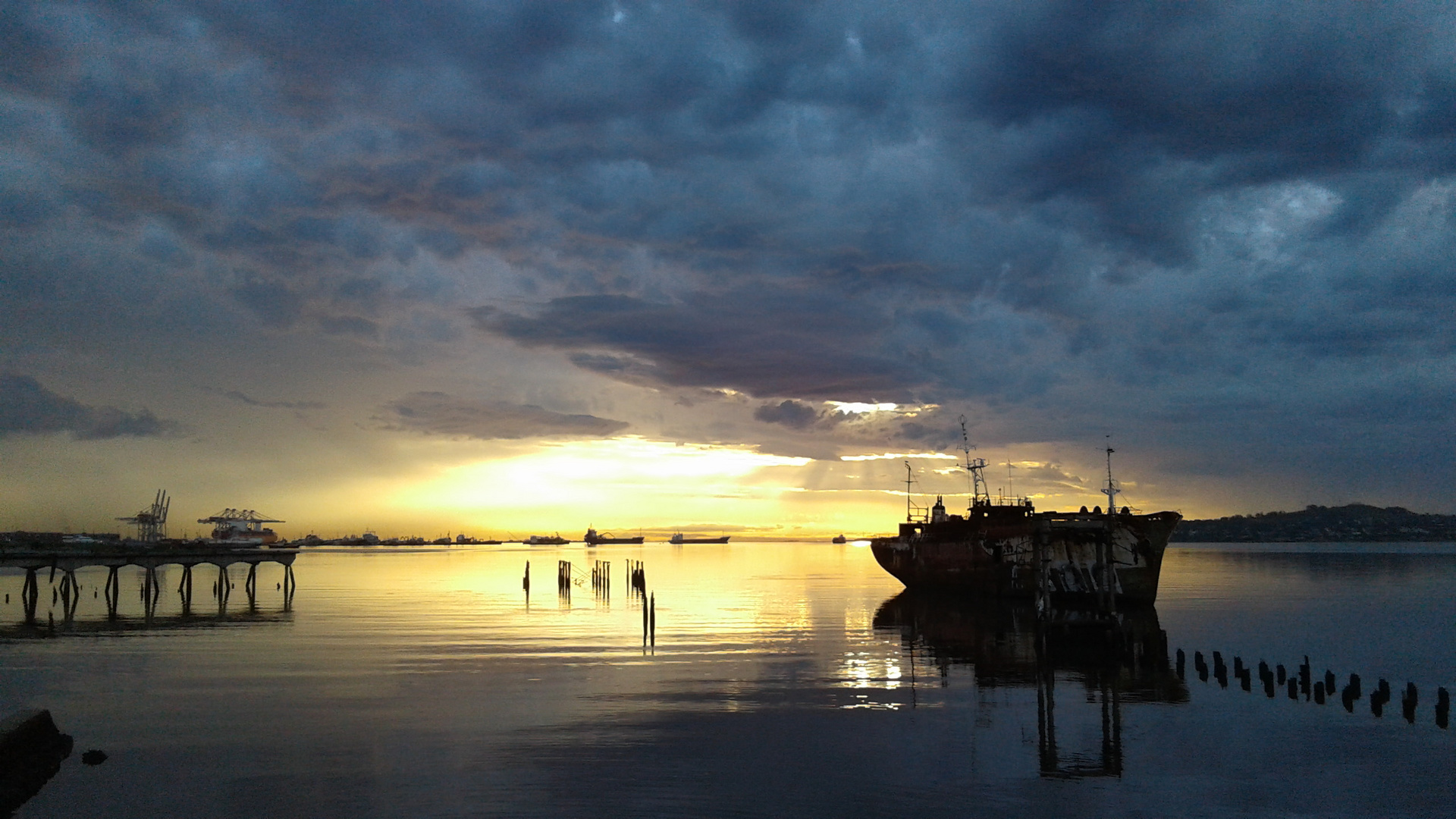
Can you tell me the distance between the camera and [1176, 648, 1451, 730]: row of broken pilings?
89.1 feet

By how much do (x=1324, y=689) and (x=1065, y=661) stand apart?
395 inches

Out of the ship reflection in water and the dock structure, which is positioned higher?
the dock structure

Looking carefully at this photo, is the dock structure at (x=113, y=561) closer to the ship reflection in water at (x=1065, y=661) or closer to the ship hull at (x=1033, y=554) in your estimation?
the ship reflection in water at (x=1065, y=661)

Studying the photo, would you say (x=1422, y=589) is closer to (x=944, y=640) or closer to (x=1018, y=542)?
(x=1018, y=542)

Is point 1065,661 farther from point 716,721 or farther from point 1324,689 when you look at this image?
point 716,721

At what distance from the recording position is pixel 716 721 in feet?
86.8

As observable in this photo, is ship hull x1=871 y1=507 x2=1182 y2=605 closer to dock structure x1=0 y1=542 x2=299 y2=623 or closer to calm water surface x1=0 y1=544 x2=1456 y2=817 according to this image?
Answer: calm water surface x1=0 y1=544 x2=1456 y2=817

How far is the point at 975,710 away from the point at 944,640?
753 inches

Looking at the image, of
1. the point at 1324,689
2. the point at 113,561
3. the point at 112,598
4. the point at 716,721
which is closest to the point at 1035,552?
the point at 1324,689

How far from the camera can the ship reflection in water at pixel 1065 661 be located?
24.3 metres

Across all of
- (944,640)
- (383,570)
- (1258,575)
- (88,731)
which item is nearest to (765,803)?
(88,731)

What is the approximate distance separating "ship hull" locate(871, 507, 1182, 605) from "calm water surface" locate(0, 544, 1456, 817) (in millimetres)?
4547

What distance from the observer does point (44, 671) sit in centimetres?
3638

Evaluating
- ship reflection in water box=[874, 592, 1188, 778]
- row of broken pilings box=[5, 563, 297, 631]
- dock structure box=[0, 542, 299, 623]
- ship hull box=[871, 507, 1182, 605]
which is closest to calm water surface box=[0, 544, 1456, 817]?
ship reflection in water box=[874, 592, 1188, 778]
